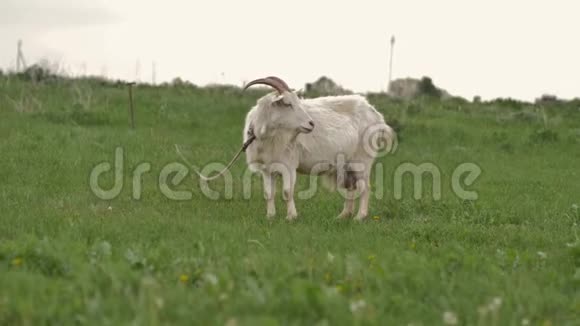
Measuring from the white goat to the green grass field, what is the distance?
0.47 m

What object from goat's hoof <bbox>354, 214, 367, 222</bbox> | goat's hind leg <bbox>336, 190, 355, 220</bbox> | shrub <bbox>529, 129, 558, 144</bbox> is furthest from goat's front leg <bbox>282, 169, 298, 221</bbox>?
shrub <bbox>529, 129, 558, 144</bbox>

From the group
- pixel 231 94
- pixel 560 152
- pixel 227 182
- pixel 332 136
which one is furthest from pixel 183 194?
pixel 231 94

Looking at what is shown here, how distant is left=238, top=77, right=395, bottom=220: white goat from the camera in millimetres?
9961

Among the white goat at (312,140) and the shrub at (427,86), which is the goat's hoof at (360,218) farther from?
the shrub at (427,86)

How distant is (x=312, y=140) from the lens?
10578mm

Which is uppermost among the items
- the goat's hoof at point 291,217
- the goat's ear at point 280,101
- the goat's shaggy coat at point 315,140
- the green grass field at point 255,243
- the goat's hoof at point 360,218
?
the goat's ear at point 280,101

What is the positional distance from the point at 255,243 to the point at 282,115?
2616 mm

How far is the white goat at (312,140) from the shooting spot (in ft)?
32.7

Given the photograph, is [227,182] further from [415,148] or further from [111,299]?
[111,299]

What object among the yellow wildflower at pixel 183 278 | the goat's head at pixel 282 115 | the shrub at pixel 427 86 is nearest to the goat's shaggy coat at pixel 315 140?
the goat's head at pixel 282 115

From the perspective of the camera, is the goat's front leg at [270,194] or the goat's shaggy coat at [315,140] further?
the goat's front leg at [270,194]

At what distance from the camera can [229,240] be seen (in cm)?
762

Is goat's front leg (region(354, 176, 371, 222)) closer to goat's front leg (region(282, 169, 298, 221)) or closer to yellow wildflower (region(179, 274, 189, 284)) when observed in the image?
goat's front leg (region(282, 169, 298, 221))

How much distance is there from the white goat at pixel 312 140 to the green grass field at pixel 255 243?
0.47m
